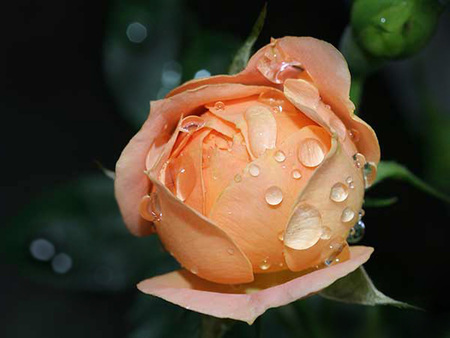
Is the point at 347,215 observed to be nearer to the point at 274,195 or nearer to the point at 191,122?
the point at 274,195

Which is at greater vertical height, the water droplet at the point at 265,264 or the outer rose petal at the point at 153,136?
the outer rose petal at the point at 153,136

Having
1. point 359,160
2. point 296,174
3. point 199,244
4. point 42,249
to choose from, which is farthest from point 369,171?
point 42,249

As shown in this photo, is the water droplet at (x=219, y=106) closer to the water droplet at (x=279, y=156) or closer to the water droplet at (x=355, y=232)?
the water droplet at (x=279, y=156)

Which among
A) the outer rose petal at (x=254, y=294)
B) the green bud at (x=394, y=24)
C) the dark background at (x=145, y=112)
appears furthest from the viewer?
the dark background at (x=145, y=112)

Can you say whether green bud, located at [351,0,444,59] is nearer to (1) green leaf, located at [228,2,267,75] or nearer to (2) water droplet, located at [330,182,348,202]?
(1) green leaf, located at [228,2,267,75]

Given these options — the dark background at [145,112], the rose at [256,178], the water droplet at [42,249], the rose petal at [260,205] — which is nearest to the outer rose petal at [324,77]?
the rose at [256,178]

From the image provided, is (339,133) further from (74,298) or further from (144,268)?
(74,298)

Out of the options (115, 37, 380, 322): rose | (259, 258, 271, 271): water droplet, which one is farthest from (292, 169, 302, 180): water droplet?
(259, 258, 271, 271): water droplet

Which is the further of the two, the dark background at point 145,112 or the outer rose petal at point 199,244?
the dark background at point 145,112
